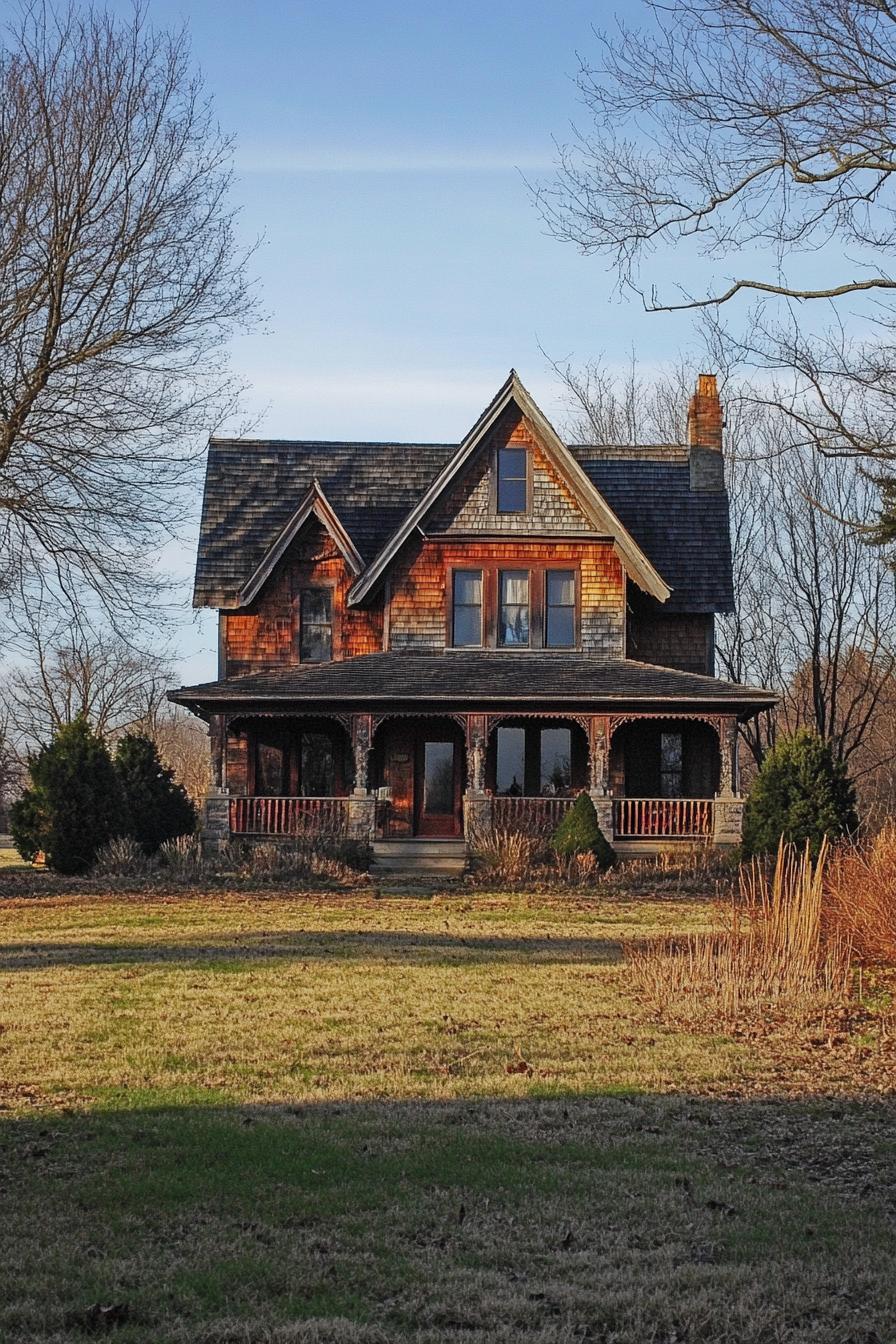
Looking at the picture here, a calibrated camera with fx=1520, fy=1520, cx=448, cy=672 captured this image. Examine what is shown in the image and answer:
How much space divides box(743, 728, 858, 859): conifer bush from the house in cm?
312

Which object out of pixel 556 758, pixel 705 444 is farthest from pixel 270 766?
pixel 705 444

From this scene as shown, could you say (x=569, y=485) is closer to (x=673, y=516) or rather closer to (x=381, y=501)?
(x=673, y=516)

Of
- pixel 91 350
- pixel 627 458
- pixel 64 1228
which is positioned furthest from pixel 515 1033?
pixel 627 458

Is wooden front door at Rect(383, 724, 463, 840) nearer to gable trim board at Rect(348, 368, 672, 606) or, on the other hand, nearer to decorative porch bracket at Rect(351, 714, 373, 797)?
decorative porch bracket at Rect(351, 714, 373, 797)

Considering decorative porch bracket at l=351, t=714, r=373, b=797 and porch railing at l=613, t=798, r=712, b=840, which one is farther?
porch railing at l=613, t=798, r=712, b=840

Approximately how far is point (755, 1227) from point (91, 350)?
21.2 meters

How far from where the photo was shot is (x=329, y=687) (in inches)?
1151

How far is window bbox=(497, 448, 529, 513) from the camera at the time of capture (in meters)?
31.7

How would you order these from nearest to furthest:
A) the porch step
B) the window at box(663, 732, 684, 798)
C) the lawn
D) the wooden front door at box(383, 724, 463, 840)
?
the lawn → the porch step → the wooden front door at box(383, 724, 463, 840) → the window at box(663, 732, 684, 798)

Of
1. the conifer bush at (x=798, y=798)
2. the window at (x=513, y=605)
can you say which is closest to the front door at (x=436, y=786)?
the window at (x=513, y=605)

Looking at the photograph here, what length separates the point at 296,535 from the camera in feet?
107

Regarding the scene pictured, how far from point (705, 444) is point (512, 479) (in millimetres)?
5706

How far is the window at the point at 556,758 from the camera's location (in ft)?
105

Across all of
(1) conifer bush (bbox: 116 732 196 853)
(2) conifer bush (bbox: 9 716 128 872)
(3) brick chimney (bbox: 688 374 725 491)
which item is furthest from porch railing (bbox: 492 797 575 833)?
(3) brick chimney (bbox: 688 374 725 491)
